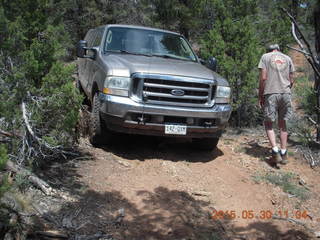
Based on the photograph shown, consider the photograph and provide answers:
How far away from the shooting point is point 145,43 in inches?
261

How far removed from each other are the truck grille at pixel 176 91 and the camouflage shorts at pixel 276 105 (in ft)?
3.66

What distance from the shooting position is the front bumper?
5238mm

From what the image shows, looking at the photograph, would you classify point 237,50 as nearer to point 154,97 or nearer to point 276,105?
point 276,105

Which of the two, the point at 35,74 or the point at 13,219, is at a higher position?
the point at 35,74

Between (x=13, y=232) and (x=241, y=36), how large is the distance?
6.70m

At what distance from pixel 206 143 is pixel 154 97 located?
4.94ft

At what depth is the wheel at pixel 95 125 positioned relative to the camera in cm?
564

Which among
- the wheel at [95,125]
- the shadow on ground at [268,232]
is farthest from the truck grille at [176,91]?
the shadow on ground at [268,232]

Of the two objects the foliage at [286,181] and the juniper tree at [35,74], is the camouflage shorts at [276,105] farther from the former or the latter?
the juniper tree at [35,74]

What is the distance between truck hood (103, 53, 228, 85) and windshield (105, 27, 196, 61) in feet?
0.96

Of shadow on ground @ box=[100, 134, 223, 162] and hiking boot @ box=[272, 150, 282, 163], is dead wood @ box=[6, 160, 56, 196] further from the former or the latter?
hiking boot @ box=[272, 150, 282, 163]

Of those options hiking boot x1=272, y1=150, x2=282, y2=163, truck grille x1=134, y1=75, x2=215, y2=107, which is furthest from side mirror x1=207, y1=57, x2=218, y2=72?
hiking boot x1=272, y1=150, x2=282, y2=163
